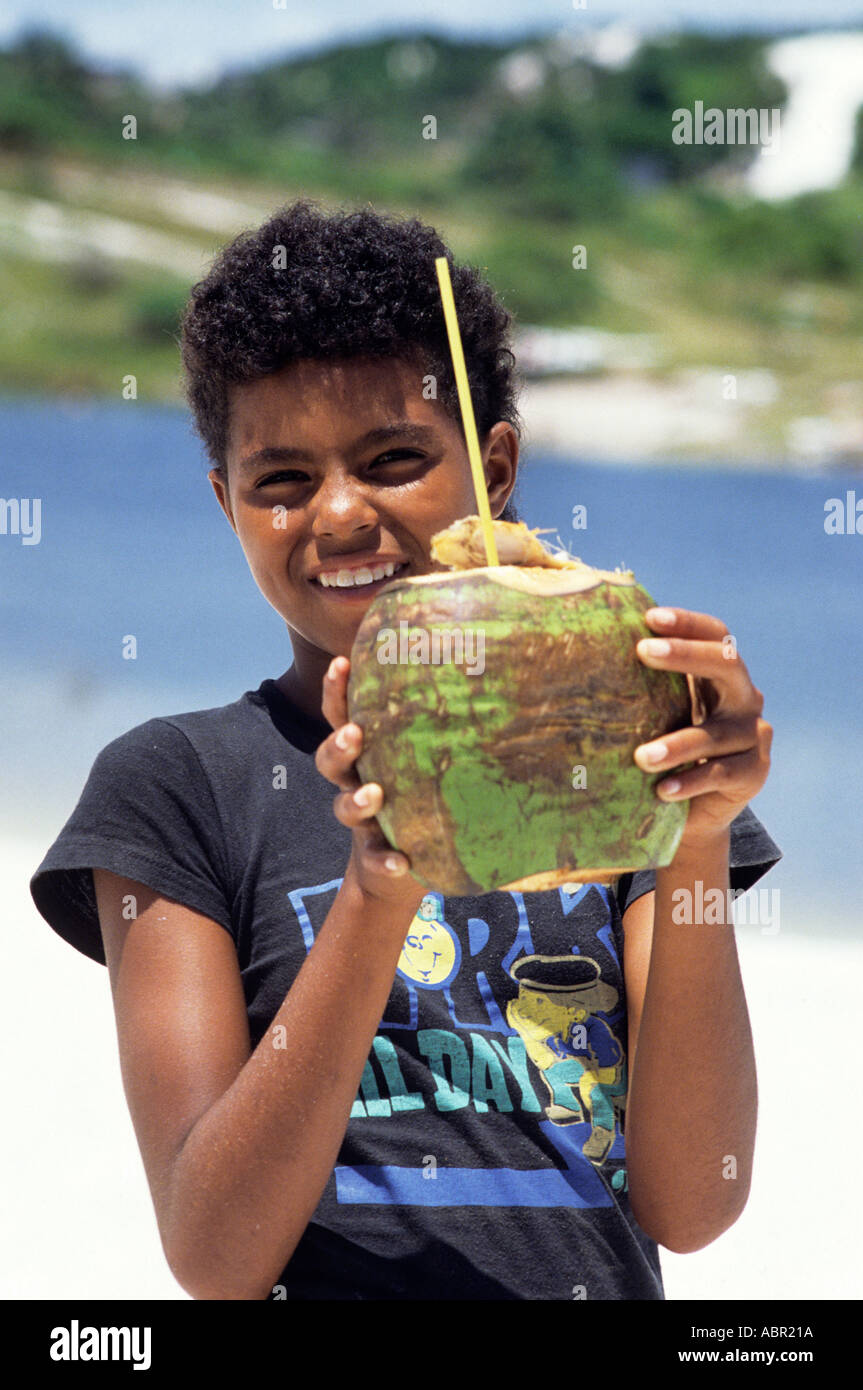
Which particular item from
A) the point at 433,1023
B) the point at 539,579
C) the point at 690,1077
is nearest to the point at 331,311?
the point at 539,579

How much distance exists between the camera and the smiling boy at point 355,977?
5.61ft

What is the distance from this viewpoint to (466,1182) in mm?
1873

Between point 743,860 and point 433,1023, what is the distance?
463 millimetres

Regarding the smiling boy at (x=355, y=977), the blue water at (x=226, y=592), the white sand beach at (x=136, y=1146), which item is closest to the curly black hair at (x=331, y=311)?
the smiling boy at (x=355, y=977)

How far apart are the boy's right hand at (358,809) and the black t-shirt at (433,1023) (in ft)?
0.82

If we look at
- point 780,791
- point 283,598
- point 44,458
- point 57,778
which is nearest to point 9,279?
point 44,458

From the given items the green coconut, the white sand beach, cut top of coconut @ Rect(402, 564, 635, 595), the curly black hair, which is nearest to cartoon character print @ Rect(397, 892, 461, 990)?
the green coconut

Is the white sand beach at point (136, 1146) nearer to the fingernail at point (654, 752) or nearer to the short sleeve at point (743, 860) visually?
the short sleeve at point (743, 860)

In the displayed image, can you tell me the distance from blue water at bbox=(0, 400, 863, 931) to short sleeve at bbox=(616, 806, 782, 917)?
433 centimetres

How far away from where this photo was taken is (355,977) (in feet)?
5.41

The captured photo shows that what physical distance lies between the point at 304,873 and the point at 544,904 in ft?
1.04

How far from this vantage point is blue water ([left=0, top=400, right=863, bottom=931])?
7.74 metres
